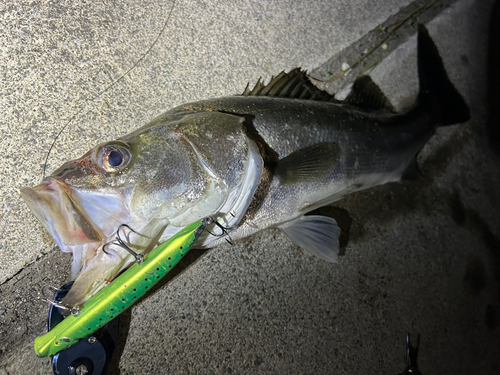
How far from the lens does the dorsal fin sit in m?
1.75

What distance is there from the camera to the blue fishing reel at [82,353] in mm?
1355

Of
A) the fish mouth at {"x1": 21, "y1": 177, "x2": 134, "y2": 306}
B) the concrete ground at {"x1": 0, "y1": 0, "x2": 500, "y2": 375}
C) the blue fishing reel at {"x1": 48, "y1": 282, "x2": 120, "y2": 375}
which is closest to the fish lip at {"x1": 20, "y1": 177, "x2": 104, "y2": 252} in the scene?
the fish mouth at {"x1": 21, "y1": 177, "x2": 134, "y2": 306}

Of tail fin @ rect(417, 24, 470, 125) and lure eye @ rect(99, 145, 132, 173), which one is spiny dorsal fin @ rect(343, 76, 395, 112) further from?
lure eye @ rect(99, 145, 132, 173)

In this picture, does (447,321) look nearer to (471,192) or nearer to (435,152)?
(471,192)

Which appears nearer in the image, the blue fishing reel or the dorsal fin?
the blue fishing reel

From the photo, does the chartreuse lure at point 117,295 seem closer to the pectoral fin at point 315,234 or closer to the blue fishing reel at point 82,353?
the blue fishing reel at point 82,353

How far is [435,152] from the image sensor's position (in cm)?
257

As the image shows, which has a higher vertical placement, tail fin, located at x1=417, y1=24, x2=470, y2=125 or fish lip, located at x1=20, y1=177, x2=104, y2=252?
fish lip, located at x1=20, y1=177, x2=104, y2=252

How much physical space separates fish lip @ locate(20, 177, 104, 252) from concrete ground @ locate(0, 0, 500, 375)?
69 centimetres

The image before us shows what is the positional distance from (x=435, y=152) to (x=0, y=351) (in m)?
3.26

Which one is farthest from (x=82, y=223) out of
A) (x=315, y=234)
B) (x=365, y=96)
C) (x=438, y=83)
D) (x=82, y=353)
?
(x=438, y=83)

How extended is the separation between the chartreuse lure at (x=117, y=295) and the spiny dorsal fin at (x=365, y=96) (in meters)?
1.48

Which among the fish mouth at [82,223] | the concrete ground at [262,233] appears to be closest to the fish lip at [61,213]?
the fish mouth at [82,223]

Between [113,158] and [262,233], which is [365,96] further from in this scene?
[113,158]
